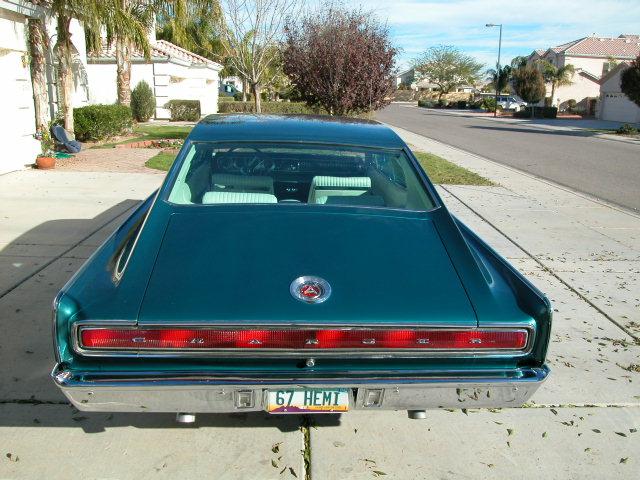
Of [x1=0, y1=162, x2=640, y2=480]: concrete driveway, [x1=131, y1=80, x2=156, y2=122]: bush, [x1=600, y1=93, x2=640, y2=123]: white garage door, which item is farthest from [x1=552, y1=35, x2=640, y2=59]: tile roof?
[x1=0, y1=162, x2=640, y2=480]: concrete driveway

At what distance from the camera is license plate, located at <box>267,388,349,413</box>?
8.76 ft

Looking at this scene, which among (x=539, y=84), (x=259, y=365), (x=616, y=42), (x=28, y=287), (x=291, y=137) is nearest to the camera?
(x=259, y=365)

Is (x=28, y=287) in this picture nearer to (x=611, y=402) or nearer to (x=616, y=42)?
(x=611, y=402)

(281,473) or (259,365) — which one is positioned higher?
(259,365)

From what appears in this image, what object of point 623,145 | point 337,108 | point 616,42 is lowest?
point 623,145

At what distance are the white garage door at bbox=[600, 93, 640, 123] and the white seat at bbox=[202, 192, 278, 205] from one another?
4399 centimetres

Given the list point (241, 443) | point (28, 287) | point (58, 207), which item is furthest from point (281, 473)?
point (58, 207)

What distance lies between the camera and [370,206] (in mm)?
3619

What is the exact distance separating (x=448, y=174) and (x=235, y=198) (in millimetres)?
10254

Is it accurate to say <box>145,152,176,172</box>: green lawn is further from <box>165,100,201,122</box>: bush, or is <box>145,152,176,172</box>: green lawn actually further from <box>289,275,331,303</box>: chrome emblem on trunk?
<box>165,100,201,122</box>: bush

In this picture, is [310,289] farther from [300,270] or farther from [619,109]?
[619,109]

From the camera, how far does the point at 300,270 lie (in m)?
2.90

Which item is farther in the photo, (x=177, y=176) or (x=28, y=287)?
(x=28, y=287)

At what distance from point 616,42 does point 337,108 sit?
6115cm
